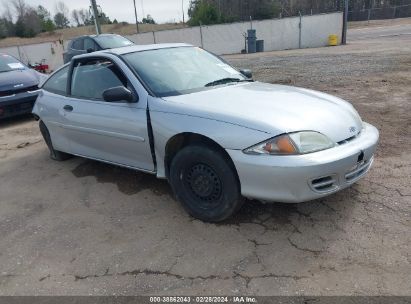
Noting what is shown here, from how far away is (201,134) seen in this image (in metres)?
3.23

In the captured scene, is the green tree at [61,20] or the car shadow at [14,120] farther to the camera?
the green tree at [61,20]

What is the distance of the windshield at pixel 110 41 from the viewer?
12297 millimetres

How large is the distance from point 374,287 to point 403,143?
9.51ft

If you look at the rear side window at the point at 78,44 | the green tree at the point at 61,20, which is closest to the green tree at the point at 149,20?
the green tree at the point at 61,20

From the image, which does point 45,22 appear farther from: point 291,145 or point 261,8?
point 291,145

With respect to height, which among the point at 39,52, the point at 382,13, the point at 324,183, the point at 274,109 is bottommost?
the point at 382,13

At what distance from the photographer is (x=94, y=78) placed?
14.5 feet

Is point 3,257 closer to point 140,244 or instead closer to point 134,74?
point 140,244

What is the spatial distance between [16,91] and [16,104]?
0.29m

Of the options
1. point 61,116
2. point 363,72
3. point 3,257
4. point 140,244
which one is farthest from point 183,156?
point 363,72

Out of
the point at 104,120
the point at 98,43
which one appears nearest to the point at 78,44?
the point at 98,43

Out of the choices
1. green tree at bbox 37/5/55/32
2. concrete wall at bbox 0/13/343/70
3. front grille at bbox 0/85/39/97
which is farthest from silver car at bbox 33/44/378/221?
green tree at bbox 37/5/55/32

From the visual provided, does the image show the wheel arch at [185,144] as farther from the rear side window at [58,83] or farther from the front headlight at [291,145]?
the rear side window at [58,83]

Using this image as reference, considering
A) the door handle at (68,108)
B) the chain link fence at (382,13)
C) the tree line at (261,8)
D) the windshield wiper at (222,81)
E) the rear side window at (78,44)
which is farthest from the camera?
the chain link fence at (382,13)
